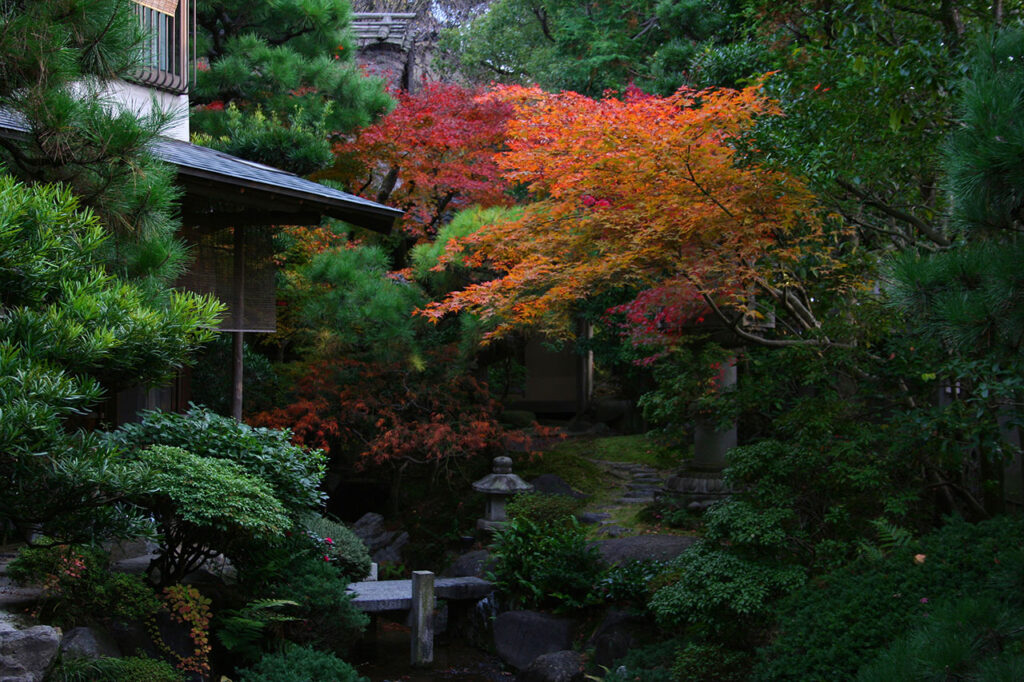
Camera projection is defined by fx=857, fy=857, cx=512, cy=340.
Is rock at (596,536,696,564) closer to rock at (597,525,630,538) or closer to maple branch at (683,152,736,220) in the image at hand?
rock at (597,525,630,538)

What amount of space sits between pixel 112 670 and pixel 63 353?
8.44 feet

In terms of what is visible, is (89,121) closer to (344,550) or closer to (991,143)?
(991,143)

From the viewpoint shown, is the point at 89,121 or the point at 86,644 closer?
the point at 89,121

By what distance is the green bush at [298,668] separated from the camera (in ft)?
21.1

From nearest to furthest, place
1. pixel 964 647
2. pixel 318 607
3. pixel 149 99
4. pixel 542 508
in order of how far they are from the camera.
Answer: pixel 964 647
pixel 318 607
pixel 149 99
pixel 542 508

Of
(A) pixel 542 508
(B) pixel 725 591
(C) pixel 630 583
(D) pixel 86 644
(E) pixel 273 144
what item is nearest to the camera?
(D) pixel 86 644

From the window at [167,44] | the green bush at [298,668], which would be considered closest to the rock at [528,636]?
the green bush at [298,668]

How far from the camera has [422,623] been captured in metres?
9.47

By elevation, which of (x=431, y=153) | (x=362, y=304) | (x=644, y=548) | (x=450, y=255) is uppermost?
(x=431, y=153)

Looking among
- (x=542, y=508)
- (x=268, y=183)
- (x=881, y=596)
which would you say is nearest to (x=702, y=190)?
(x=881, y=596)

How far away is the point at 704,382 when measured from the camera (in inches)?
410

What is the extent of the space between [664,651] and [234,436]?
4174mm

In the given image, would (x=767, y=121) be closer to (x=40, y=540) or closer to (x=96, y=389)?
(x=96, y=389)

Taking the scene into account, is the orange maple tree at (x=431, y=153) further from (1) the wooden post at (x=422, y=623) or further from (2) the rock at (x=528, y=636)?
(2) the rock at (x=528, y=636)
